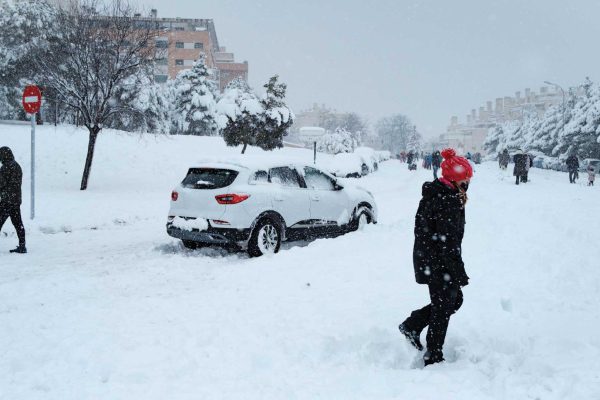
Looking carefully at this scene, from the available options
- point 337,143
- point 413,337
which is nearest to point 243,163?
point 413,337

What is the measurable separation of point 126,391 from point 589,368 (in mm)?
3402

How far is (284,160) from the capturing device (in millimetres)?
9398

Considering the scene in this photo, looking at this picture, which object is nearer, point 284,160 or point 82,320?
point 82,320

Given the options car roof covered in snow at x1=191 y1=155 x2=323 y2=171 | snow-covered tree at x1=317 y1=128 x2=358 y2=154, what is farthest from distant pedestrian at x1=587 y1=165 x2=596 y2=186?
snow-covered tree at x1=317 y1=128 x2=358 y2=154

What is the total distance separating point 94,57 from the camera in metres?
18.3

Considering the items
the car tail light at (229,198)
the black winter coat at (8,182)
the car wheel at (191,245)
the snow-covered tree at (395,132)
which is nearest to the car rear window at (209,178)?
the car tail light at (229,198)

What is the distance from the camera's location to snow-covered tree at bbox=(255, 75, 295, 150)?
31.1 metres

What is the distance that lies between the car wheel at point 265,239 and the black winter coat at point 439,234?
173 inches

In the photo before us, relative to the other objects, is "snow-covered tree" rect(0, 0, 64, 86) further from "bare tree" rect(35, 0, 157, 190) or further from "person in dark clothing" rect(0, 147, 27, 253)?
"person in dark clothing" rect(0, 147, 27, 253)

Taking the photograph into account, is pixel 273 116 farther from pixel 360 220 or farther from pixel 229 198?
pixel 229 198

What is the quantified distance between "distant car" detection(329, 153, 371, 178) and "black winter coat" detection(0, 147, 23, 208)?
82.7 feet

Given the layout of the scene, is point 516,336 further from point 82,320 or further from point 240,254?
point 240,254

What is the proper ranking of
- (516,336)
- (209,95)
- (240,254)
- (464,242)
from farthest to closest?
(209,95), (464,242), (240,254), (516,336)

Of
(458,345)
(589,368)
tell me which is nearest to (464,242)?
(458,345)
